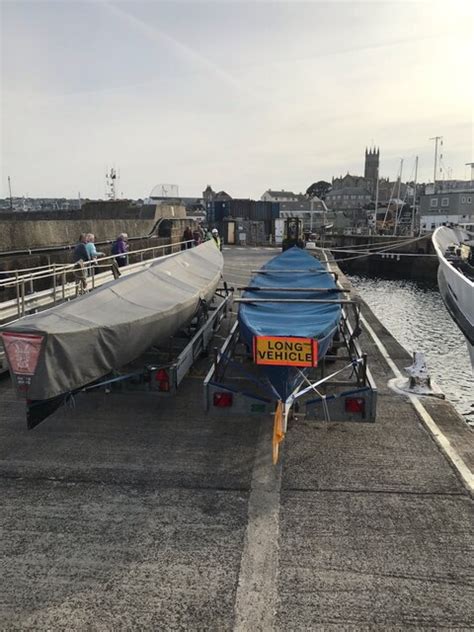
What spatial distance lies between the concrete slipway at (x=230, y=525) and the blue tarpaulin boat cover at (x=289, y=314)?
134cm

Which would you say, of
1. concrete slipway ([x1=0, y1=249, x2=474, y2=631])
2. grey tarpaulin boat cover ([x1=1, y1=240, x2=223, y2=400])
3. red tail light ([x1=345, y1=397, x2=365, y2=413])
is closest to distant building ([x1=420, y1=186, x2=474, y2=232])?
grey tarpaulin boat cover ([x1=1, y1=240, x2=223, y2=400])

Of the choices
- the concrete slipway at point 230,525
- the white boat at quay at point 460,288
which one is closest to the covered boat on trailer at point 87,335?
the concrete slipway at point 230,525

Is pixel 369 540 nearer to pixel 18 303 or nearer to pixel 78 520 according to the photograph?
pixel 78 520

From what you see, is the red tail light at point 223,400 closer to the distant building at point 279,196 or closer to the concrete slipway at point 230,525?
the concrete slipway at point 230,525

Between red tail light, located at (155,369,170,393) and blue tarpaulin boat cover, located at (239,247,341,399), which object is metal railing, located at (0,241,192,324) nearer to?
red tail light, located at (155,369,170,393)

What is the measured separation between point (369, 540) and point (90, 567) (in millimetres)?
2879

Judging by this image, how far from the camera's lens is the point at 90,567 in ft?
15.5

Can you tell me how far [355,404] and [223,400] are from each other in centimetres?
190

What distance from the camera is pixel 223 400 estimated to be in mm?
7051

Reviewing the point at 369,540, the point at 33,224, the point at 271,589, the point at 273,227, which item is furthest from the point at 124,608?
the point at 273,227

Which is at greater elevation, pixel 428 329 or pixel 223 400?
pixel 223 400

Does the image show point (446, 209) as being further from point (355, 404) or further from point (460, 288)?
point (355, 404)

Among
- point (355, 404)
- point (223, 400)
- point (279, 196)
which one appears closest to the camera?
point (355, 404)

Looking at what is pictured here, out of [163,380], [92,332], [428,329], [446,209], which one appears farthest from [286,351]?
[446,209]
